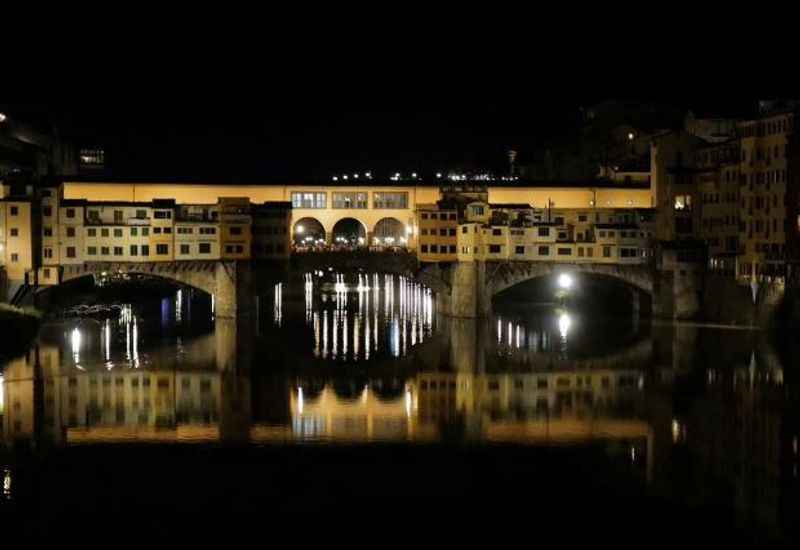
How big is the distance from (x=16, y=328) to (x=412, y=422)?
700 inches

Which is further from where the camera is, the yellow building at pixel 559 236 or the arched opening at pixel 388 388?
the yellow building at pixel 559 236

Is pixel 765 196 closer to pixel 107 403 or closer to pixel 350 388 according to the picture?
pixel 350 388

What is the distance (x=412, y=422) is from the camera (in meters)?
26.0

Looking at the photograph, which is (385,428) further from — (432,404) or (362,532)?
(362,532)

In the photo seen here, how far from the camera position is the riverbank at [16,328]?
Answer: 117 ft

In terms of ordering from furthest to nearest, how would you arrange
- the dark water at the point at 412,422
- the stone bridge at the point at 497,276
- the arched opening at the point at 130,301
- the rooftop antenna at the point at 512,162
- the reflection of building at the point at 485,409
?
the rooftop antenna at the point at 512,162 → the arched opening at the point at 130,301 → the stone bridge at the point at 497,276 → the reflection of building at the point at 485,409 → the dark water at the point at 412,422

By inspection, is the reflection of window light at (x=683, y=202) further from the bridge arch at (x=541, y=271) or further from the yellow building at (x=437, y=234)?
the yellow building at (x=437, y=234)

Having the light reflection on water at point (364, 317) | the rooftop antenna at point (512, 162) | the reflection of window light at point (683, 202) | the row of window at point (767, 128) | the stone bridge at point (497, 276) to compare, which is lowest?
the light reflection on water at point (364, 317)

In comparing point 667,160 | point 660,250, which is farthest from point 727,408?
point 667,160

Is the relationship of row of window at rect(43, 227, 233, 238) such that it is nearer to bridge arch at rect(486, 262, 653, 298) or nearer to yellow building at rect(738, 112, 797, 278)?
bridge arch at rect(486, 262, 653, 298)

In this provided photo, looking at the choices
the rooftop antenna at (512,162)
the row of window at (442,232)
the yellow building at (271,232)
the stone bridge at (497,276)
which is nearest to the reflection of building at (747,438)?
the stone bridge at (497,276)

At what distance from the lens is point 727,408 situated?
26.8m

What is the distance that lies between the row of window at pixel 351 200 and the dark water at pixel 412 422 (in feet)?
30.6

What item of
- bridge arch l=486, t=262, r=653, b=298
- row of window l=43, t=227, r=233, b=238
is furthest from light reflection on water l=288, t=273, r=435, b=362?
row of window l=43, t=227, r=233, b=238
